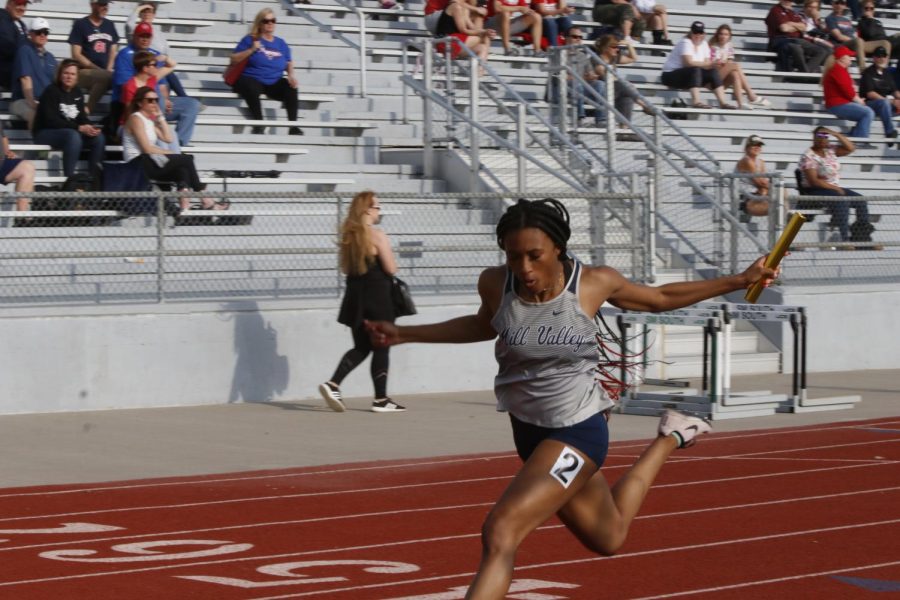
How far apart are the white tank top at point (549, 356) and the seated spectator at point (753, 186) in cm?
1229

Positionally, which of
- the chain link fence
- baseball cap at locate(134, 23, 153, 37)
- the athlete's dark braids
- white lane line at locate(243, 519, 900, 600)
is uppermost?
baseball cap at locate(134, 23, 153, 37)

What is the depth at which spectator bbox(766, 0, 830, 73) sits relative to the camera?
2558cm

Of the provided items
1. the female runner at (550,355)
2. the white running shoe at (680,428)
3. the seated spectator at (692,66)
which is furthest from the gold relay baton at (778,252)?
the seated spectator at (692,66)

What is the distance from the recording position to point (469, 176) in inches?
728

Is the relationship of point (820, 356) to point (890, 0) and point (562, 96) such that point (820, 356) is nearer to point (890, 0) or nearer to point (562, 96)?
point (562, 96)

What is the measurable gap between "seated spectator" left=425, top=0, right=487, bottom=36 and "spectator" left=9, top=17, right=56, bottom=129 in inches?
218

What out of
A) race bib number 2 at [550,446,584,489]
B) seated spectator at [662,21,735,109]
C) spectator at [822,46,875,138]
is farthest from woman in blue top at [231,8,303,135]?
Answer: race bib number 2 at [550,446,584,489]

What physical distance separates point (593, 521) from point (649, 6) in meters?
19.8

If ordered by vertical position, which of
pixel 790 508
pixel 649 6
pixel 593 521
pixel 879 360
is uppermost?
pixel 649 6

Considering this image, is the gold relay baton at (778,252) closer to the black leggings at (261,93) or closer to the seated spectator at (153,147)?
the seated spectator at (153,147)

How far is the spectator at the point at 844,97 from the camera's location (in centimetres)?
2366

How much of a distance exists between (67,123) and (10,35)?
1550 millimetres

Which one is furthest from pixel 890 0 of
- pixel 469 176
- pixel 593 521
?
pixel 593 521

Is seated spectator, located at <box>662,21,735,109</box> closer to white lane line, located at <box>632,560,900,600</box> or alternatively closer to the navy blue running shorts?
white lane line, located at <box>632,560,900,600</box>
